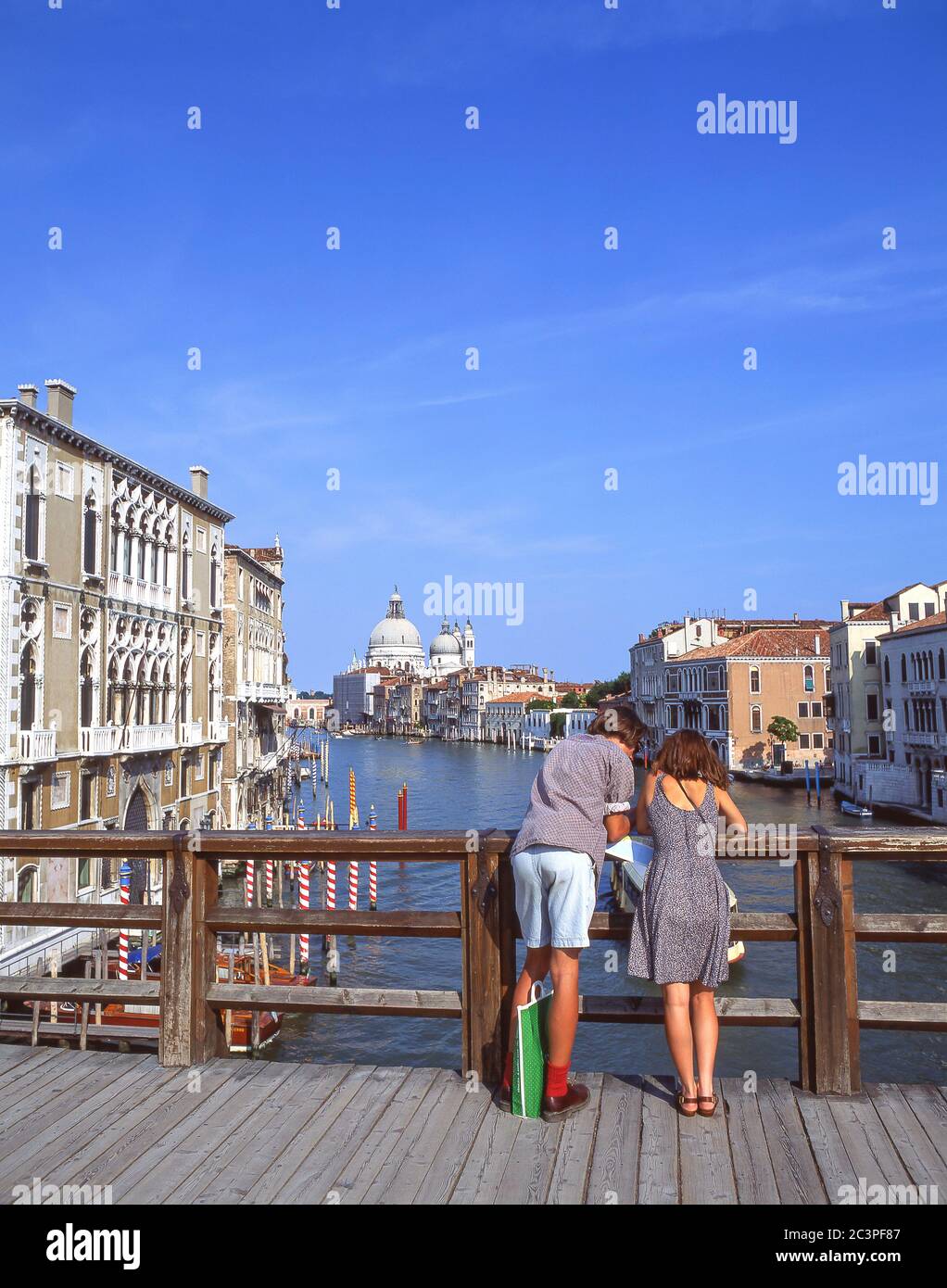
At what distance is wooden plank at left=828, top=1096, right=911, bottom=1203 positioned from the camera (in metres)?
3.30

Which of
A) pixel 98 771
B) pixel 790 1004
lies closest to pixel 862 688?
pixel 98 771

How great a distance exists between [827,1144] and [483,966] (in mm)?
1433

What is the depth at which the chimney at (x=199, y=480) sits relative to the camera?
30.5 meters

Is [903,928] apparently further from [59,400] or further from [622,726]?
[59,400]

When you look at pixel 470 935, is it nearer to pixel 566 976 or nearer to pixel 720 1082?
pixel 566 976

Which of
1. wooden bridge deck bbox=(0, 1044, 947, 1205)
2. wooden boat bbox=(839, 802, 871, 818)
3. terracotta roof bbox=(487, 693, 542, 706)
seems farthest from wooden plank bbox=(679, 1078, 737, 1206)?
terracotta roof bbox=(487, 693, 542, 706)

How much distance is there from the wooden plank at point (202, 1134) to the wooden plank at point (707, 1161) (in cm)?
159

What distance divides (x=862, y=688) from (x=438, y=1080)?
47.2m

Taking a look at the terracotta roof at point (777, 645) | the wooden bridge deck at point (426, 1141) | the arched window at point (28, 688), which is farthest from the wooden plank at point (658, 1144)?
the terracotta roof at point (777, 645)

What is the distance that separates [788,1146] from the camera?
3584 millimetres

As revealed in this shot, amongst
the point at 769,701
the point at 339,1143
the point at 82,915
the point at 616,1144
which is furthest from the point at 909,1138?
the point at 769,701

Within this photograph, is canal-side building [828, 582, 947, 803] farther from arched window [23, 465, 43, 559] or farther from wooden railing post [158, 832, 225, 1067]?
wooden railing post [158, 832, 225, 1067]

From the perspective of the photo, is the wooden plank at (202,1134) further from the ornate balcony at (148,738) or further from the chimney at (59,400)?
the ornate balcony at (148,738)

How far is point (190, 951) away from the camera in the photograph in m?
4.52
